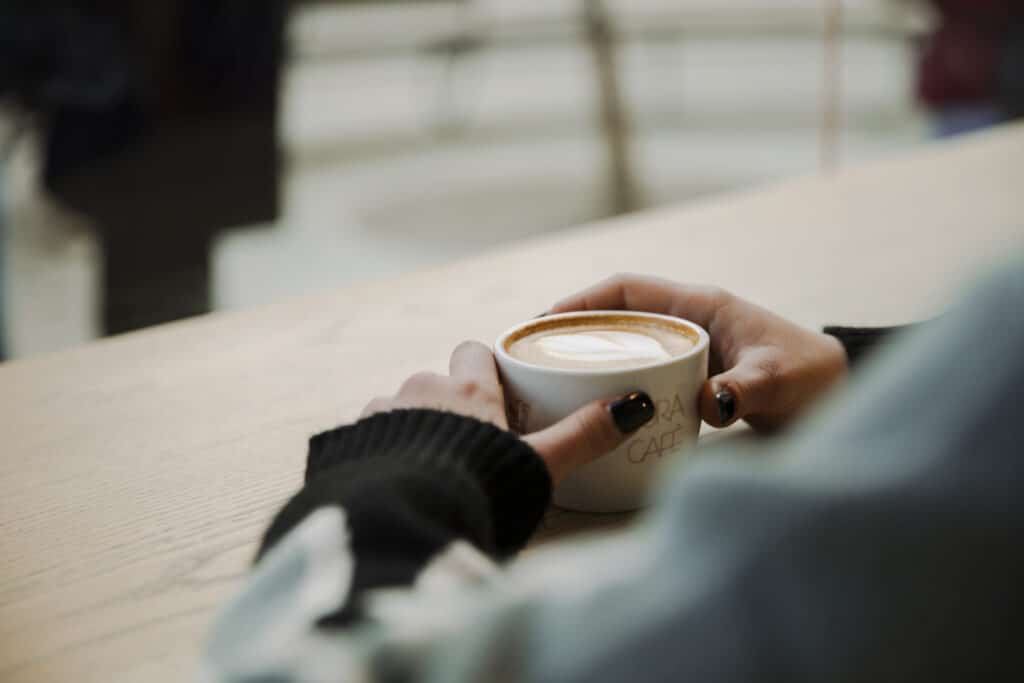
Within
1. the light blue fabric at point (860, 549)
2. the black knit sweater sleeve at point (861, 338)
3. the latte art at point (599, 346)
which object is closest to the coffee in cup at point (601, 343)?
the latte art at point (599, 346)

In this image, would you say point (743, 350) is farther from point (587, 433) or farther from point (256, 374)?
point (256, 374)

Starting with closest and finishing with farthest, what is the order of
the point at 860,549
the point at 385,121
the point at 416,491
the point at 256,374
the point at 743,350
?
1. the point at 860,549
2. the point at 416,491
3. the point at 743,350
4. the point at 256,374
5. the point at 385,121

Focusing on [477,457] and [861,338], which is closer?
[477,457]

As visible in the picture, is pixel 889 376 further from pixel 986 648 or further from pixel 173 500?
pixel 173 500

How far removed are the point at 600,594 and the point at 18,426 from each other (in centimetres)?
60

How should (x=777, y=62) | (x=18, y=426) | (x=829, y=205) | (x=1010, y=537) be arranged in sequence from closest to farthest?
(x=1010, y=537), (x=18, y=426), (x=829, y=205), (x=777, y=62)

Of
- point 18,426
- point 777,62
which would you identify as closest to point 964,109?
point 777,62

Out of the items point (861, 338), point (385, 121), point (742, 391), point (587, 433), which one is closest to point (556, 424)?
point (587, 433)

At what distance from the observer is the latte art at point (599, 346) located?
570 millimetres

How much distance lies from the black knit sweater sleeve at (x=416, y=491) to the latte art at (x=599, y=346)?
0.09m

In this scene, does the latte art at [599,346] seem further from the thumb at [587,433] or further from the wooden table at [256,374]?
the wooden table at [256,374]

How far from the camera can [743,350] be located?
25.4 inches

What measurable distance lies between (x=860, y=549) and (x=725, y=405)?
1.10 ft

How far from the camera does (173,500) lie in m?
0.60
